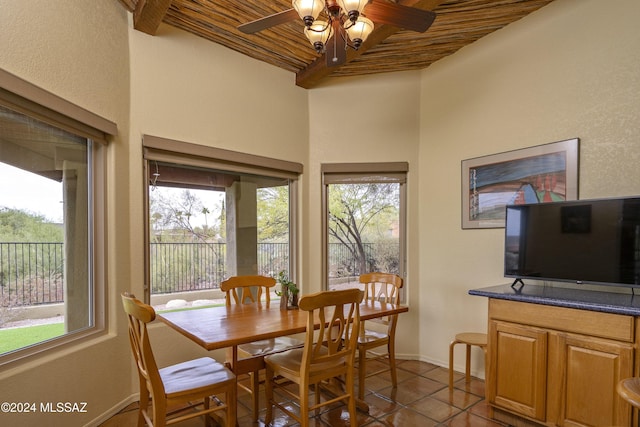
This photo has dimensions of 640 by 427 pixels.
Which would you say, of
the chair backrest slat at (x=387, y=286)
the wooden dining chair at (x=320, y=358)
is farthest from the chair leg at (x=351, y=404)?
the chair backrest slat at (x=387, y=286)

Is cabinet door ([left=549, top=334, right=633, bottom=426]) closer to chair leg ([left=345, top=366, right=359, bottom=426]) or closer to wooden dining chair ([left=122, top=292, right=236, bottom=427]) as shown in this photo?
chair leg ([left=345, top=366, right=359, bottom=426])

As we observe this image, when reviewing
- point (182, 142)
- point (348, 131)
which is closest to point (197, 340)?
point (182, 142)

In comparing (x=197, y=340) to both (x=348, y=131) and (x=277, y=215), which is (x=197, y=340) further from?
(x=348, y=131)

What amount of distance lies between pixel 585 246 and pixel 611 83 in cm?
119

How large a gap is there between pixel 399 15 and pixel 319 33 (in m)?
0.46

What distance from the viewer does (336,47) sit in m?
2.10

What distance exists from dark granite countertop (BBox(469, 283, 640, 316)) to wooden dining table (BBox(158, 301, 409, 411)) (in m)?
0.79

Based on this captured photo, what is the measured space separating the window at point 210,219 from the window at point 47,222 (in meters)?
0.42

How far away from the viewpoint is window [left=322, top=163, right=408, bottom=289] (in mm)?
3736

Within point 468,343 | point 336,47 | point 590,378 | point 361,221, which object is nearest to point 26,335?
point 336,47

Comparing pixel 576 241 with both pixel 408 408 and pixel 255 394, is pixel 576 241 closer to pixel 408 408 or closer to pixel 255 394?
pixel 408 408

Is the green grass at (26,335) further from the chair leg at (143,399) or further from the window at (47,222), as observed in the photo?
the chair leg at (143,399)

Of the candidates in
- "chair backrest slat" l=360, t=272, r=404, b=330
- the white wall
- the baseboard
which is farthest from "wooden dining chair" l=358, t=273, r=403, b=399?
the baseboard

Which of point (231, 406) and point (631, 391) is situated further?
point (231, 406)
